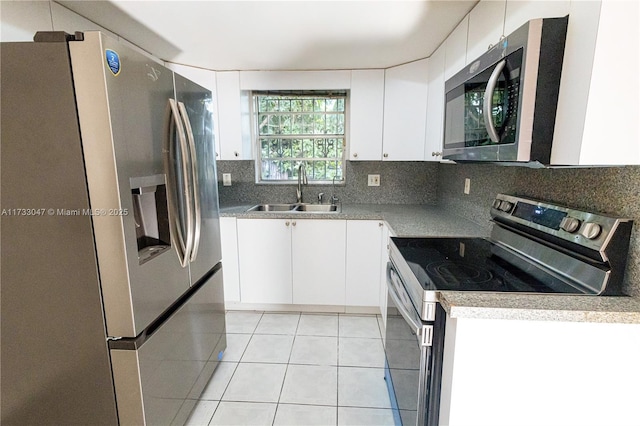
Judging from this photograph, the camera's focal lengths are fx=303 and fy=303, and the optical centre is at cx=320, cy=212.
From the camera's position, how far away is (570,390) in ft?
2.87

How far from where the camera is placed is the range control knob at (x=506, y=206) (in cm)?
143

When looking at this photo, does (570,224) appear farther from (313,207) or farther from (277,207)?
(277,207)

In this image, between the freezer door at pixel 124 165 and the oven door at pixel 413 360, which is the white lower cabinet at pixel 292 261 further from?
the freezer door at pixel 124 165

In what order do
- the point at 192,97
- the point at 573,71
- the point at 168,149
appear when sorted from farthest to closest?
the point at 192,97, the point at 168,149, the point at 573,71

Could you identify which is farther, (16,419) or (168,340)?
(168,340)

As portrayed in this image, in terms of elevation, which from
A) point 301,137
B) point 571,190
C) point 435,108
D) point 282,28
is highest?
point 282,28

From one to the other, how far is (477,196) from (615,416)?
132 centimetres

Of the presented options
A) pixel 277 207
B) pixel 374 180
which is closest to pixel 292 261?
pixel 277 207

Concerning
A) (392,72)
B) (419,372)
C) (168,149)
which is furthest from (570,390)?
(392,72)

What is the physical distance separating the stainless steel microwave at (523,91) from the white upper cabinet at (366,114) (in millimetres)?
1415

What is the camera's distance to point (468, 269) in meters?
1.18

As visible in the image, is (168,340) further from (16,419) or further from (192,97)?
(192,97)

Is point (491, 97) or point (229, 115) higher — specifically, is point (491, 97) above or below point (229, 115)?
below

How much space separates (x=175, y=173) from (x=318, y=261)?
1461mm
